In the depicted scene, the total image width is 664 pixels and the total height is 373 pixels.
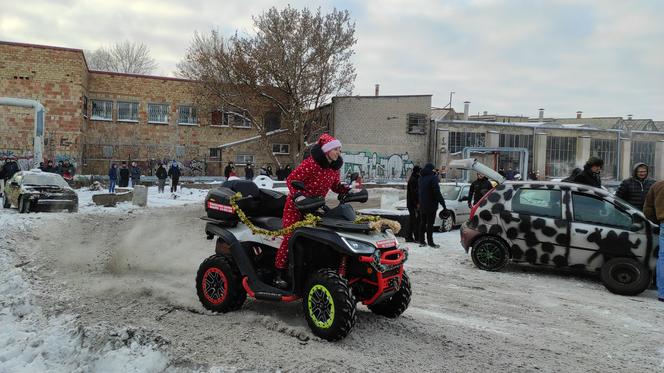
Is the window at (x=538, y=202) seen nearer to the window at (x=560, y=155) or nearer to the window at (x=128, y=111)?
the window at (x=560, y=155)

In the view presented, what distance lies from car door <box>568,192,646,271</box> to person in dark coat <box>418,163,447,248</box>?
359 centimetres

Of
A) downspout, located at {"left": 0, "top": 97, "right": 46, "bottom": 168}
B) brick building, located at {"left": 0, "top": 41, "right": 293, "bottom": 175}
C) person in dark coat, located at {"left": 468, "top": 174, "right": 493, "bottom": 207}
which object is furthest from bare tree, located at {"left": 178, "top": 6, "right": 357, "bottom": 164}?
person in dark coat, located at {"left": 468, "top": 174, "right": 493, "bottom": 207}

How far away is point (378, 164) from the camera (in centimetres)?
3903

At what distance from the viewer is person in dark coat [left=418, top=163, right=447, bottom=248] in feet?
40.5

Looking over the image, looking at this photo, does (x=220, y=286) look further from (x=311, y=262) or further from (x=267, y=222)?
(x=311, y=262)

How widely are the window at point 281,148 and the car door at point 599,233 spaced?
35880 millimetres

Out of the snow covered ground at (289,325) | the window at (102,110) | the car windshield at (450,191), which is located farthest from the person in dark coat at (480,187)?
the window at (102,110)

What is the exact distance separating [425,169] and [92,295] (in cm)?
794

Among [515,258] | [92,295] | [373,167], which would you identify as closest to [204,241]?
[92,295]

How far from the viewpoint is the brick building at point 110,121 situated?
35000 mm

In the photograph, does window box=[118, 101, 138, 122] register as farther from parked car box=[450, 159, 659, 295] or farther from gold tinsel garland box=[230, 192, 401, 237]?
gold tinsel garland box=[230, 192, 401, 237]

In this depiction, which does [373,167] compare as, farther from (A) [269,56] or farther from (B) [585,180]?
(B) [585,180]

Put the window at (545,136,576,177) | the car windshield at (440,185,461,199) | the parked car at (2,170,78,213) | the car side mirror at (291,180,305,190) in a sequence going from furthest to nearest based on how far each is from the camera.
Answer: the window at (545,136,576,177)
the parked car at (2,170,78,213)
the car windshield at (440,185,461,199)
the car side mirror at (291,180,305,190)

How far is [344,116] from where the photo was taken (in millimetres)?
40000
